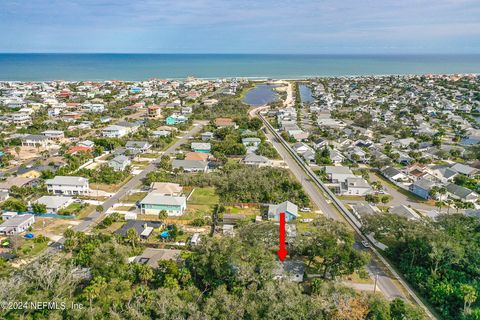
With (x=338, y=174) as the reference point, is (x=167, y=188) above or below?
above

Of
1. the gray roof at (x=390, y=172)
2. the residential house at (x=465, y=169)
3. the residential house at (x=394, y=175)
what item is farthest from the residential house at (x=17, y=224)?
the residential house at (x=465, y=169)

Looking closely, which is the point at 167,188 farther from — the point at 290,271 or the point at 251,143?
the point at 251,143

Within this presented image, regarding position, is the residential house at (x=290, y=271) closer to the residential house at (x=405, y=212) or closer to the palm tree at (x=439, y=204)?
the residential house at (x=405, y=212)

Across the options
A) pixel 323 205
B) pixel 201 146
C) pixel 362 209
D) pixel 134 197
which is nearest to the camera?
pixel 362 209

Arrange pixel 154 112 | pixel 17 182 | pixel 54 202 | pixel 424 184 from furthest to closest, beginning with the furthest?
pixel 154 112 → pixel 17 182 → pixel 424 184 → pixel 54 202

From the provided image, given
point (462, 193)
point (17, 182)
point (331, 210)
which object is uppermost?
point (17, 182)

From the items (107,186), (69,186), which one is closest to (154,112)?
(107,186)

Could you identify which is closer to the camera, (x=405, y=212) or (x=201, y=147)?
(x=405, y=212)

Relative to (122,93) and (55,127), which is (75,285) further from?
(122,93)
